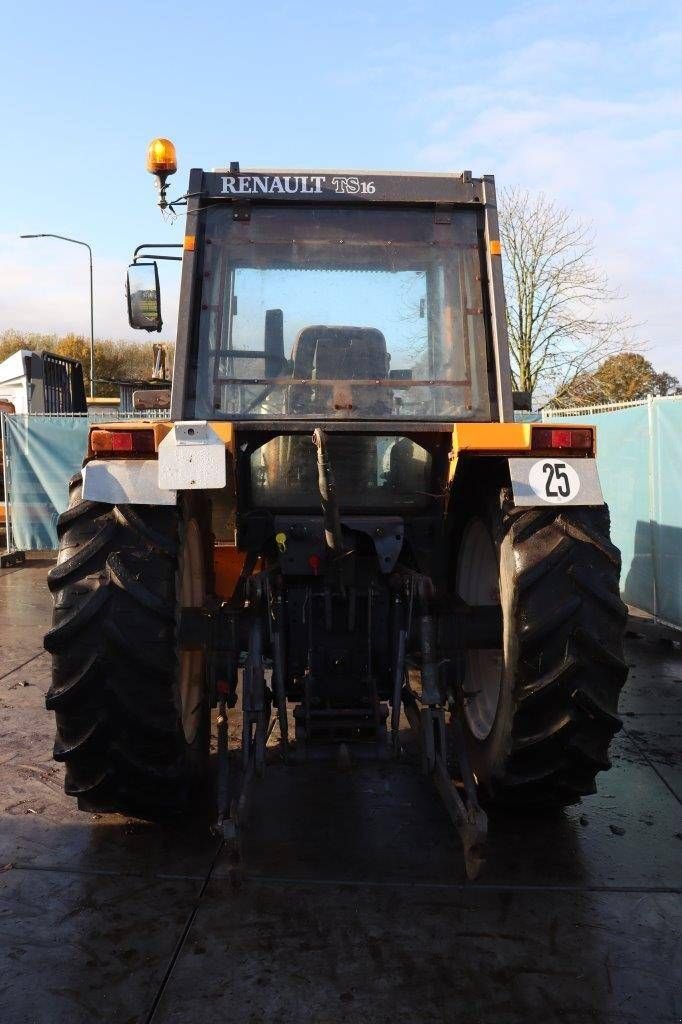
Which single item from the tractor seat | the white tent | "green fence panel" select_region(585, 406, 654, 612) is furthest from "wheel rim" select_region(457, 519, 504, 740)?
the white tent

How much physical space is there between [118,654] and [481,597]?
6.00 feet

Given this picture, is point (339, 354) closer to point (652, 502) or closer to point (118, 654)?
point (118, 654)

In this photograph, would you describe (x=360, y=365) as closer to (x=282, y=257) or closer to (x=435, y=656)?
(x=282, y=257)

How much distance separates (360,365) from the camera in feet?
13.8

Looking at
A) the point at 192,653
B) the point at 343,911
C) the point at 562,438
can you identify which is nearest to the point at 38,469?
the point at 192,653

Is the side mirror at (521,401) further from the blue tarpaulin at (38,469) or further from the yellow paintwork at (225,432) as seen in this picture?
the blue tarpaulin at (38,469)

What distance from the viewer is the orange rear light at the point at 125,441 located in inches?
142

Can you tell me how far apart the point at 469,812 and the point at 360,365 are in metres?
1.95

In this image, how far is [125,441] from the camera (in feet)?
11.8

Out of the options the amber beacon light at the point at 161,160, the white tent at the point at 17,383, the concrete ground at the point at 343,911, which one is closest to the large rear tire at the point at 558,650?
the concrete ground at the point at 343,911

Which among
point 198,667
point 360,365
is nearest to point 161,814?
point 198,667

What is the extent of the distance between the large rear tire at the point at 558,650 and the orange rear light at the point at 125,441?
1441mm

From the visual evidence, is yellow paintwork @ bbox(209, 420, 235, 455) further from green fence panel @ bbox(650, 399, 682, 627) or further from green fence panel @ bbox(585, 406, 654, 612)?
green fence panel @ bbox(585, 406, 654, 612)

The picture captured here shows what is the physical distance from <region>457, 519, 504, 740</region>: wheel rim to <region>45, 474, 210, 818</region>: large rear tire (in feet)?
4.85
